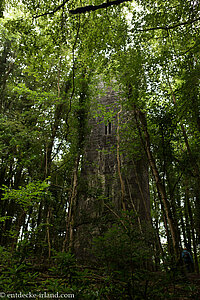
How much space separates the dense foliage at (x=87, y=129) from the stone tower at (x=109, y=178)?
957 mm

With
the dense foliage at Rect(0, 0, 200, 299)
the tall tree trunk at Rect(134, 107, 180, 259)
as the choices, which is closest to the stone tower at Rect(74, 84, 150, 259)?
the dense foliage at Rect(0, 0, 200, 299)

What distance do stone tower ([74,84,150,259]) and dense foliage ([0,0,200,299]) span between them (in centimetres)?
96

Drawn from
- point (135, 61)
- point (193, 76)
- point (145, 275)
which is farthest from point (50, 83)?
point (145, 275)

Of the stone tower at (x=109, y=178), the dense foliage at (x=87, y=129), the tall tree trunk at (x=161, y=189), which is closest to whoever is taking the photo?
the dense foliage at (x=87, y=129)

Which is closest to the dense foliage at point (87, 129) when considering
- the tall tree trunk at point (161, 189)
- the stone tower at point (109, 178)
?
the tall tree trunk at point (161, 189)

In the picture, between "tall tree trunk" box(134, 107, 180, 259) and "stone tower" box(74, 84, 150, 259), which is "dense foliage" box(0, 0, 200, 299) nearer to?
"tall tree trunk" box(134, 107, 180, 259)

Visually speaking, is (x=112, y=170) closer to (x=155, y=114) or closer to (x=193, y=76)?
(x=155, y=114)

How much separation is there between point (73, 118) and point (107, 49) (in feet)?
9.70

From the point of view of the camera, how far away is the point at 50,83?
945 centimetres

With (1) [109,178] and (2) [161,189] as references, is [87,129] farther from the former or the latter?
(2) [161,189]

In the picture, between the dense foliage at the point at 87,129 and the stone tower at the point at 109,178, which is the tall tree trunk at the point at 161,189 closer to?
the dense foliage at the point at 87,129

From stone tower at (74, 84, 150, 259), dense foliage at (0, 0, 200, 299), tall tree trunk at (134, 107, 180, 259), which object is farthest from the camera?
stone tower at (74, 84, 150, 259)

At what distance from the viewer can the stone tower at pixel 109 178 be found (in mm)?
8078

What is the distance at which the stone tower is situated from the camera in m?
8.08
